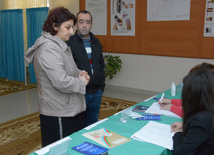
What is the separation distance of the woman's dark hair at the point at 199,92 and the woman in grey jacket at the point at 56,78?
35.3 inches

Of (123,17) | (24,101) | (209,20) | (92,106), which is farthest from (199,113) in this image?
(123,17)

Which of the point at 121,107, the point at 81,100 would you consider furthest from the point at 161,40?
the point at 81,100

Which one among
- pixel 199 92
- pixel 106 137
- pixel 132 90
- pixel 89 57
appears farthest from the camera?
pixel 132 90

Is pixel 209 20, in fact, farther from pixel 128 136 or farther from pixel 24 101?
pixel 24 101

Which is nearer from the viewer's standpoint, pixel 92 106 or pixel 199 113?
pixel 199 113

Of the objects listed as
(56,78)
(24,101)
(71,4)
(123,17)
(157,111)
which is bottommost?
(24,101)

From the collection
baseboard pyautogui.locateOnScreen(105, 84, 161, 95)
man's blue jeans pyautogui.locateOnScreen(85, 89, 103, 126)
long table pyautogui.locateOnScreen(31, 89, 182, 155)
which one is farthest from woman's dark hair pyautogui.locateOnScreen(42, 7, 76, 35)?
baseboard pyautogui.locateOnScreen(105, 84, 161, 95)

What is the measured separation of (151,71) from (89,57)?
2.88m

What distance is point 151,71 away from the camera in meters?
5.09

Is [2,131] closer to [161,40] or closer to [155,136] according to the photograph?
[155,136]

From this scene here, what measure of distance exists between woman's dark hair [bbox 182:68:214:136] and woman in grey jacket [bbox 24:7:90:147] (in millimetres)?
897

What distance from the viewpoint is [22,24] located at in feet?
20.6

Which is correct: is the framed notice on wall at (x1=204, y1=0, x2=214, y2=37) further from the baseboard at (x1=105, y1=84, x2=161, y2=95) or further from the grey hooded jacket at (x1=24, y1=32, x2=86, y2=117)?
the grey hooded jacket at (x1=24, y1=32, x2=86, y2=117)

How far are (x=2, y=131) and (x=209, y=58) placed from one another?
3.89 m
